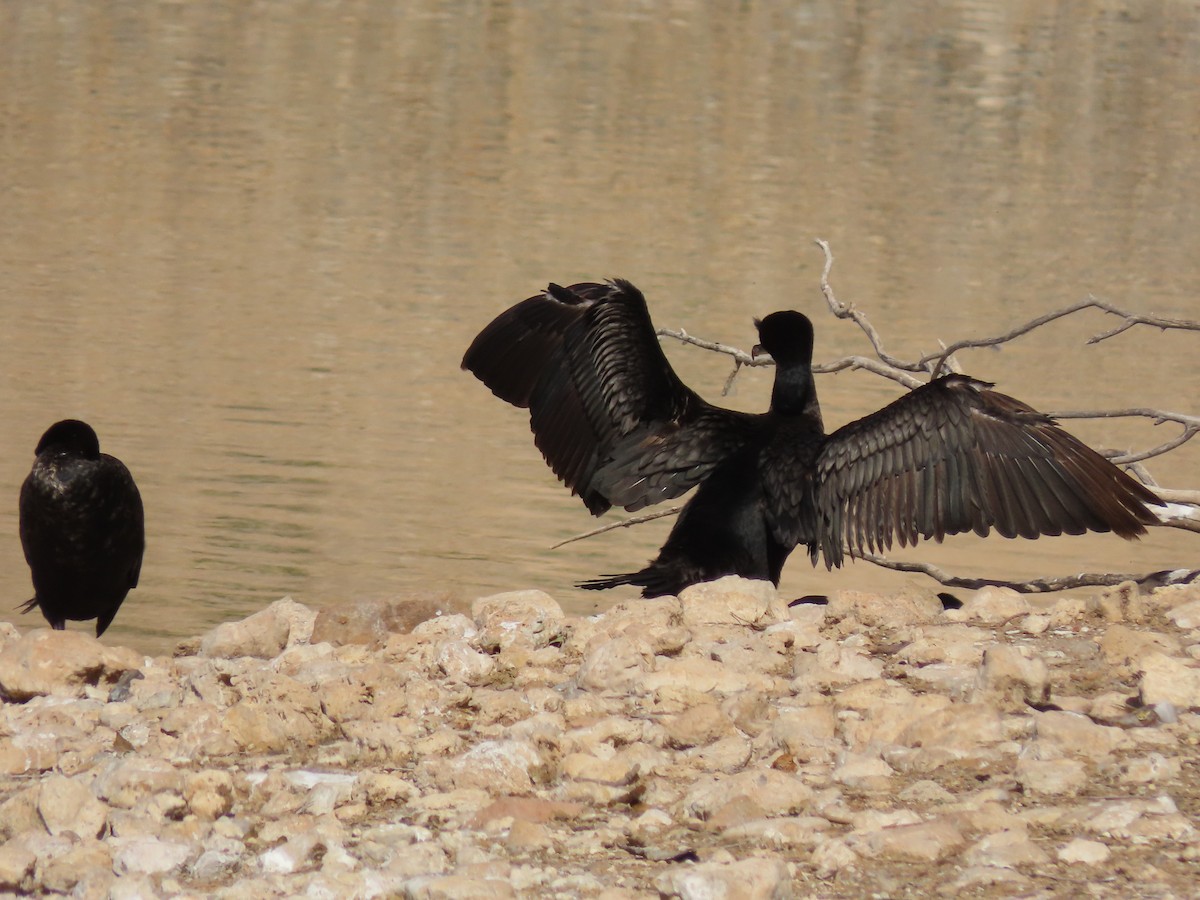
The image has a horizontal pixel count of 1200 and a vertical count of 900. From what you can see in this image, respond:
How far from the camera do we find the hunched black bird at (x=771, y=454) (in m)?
5.93

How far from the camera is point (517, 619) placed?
6000mm

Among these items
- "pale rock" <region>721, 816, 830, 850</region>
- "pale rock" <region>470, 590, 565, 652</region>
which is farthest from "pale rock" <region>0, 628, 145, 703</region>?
"pale rock" <region>721, 816, 830, 850</region>

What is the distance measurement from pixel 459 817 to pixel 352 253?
13.1 metres

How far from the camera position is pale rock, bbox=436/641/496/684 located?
17.7ft

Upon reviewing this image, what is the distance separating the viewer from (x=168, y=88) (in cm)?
2664

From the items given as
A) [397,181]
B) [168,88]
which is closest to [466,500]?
[397,181]

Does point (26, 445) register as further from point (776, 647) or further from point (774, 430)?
point (776, 647)

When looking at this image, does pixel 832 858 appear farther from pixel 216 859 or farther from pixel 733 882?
pixel 216 859

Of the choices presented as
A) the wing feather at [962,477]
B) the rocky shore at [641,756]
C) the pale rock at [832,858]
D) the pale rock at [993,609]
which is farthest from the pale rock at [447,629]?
the pale rock at [832,858]

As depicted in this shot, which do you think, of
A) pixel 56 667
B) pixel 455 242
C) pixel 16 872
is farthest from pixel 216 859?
pixel 455 242

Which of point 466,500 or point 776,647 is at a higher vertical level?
point 776,647

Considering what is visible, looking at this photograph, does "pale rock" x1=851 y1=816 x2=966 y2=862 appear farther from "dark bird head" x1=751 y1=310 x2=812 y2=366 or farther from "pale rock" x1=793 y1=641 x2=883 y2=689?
"dark bird head" x1=751 y1=310 x2=812 y2=366

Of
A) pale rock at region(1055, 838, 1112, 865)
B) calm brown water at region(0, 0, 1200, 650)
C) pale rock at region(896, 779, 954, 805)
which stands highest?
pale rock at region(1055, 838, 1112, 865)

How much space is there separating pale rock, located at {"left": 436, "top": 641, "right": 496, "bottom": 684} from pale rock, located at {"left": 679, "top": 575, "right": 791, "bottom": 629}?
2.48 feet
